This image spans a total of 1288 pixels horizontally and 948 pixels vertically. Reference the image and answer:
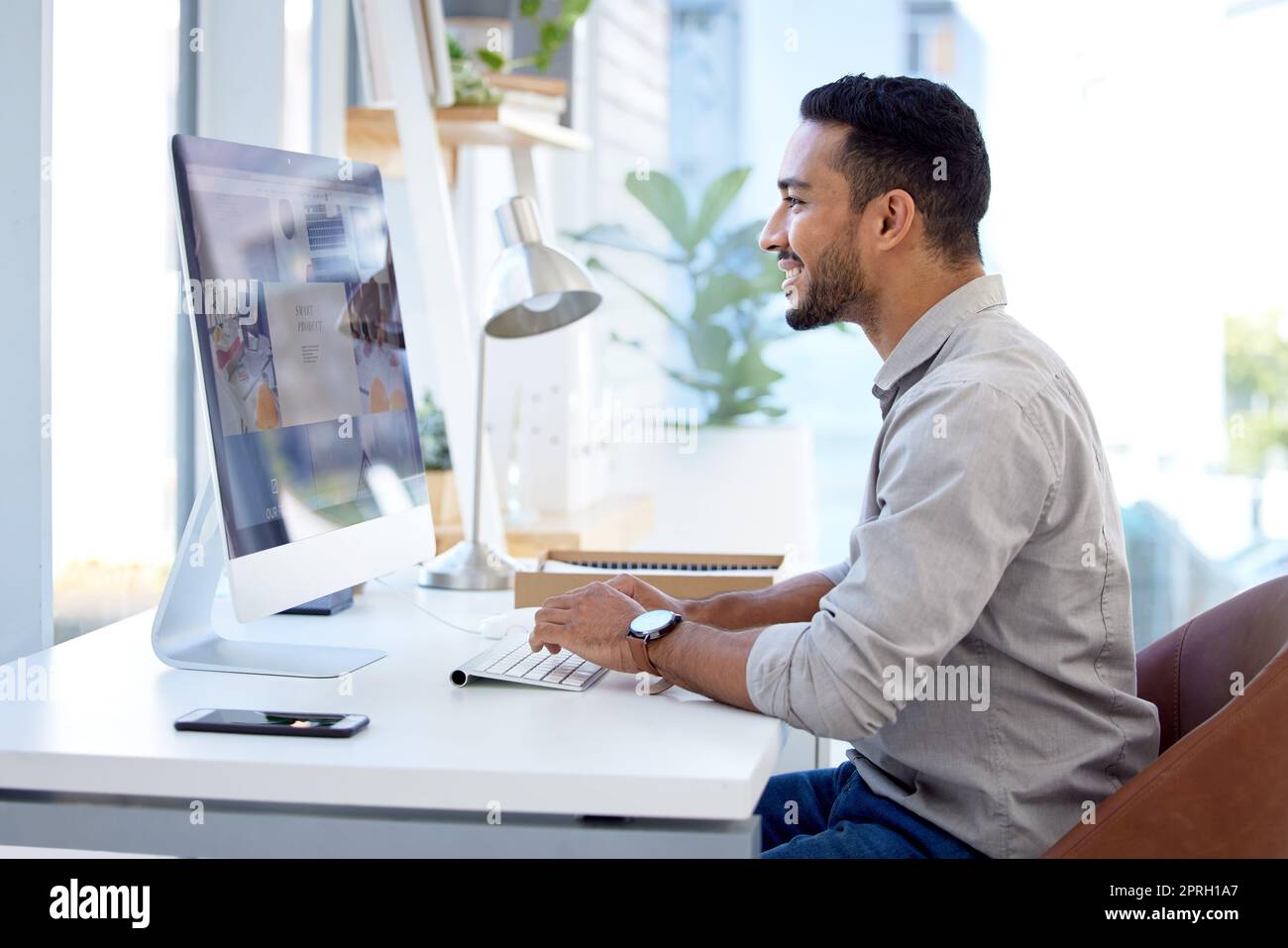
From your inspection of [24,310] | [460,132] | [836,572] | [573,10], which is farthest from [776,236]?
[573,10]

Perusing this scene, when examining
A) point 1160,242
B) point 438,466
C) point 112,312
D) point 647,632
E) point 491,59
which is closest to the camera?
point 647,632

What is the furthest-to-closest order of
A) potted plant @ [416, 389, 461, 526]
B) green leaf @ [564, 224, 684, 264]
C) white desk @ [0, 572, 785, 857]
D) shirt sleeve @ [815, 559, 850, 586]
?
1. green leaf @ [564, 224, 684, 264]
2. potted plant @ [416, 389, 461, 526]
3. shirt sleeve @ [815, 559, 850, 586]
4. white desk @ [0, 572, 785, 857]

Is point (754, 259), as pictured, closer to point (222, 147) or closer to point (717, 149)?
point (717, 149)

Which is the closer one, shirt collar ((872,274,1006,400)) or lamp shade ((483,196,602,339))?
shirt collar ((872,274,1006,400))

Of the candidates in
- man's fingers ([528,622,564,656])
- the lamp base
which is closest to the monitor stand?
man's fingers ([528,622,564,656])

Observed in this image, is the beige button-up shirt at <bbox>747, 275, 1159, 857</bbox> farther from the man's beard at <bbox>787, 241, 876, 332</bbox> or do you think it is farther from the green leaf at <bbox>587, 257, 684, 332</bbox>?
the green leaf at <bbox>587, 257, 684, 332</bbox>

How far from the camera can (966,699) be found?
3.98 ft

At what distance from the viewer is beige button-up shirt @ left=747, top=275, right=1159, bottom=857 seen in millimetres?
1103

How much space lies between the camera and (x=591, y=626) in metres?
1.31

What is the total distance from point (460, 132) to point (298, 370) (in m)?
1.42

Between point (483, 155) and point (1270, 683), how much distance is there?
292cm

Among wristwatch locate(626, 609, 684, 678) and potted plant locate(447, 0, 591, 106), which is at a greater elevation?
potted plant locate(447, 0, 591, 106)

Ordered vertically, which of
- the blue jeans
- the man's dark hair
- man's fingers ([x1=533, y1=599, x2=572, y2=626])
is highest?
the man's dark hair

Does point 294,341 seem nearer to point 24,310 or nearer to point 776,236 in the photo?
point 24,310
